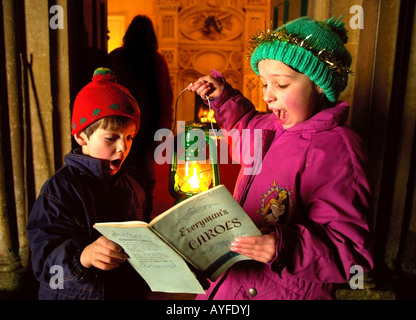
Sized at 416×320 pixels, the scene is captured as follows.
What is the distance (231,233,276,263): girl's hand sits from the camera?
866 millimetres

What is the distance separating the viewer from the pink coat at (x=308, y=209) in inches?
35.2

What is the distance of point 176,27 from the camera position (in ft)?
→ 29.1

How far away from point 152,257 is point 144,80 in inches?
71.0

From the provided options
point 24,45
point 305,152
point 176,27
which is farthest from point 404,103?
point 176,27

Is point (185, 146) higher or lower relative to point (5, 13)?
lower

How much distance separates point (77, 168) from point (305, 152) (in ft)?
2.82

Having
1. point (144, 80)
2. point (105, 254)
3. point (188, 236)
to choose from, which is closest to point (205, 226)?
point (188, 236)

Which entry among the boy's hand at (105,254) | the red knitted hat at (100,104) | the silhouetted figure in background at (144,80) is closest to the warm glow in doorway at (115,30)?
the silhouetted figure in background at (144,80)

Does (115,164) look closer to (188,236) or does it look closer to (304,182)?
(188,236)

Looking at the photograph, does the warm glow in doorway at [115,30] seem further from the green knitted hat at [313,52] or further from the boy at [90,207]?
the green knitted hat at [313,52]

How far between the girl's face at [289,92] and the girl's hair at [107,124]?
578 millimetres

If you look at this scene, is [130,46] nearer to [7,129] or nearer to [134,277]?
[7,129]

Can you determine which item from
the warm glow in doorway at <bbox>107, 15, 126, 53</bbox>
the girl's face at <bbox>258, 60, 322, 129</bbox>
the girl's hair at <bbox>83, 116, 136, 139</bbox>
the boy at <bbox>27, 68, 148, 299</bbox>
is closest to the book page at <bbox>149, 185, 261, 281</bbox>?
the boy at <bbox>27, 68, 148, 299</bbox>

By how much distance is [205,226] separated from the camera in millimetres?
852
